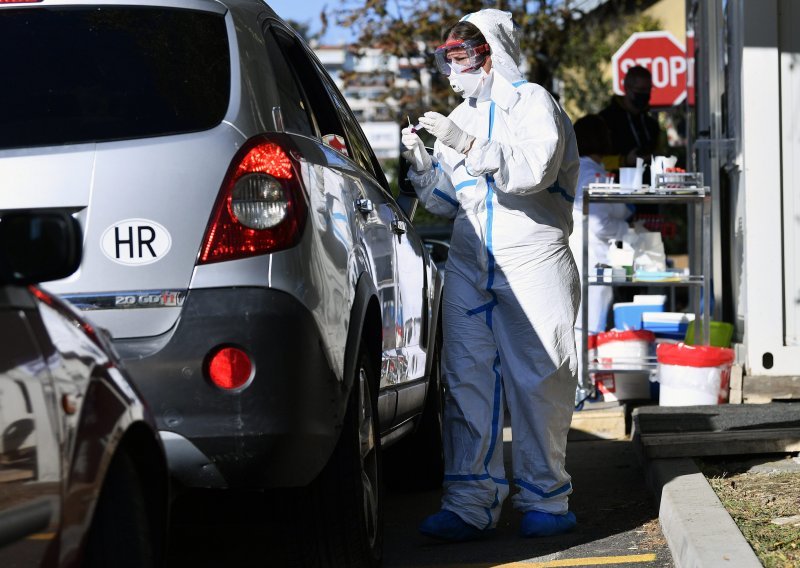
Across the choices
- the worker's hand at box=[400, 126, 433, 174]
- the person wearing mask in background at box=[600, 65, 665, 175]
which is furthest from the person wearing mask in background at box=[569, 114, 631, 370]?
the worker's hand at box=[400, 126, 433, 174]

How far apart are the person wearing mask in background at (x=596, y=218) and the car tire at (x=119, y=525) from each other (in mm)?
6693

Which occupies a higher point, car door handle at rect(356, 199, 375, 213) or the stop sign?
the stop sign

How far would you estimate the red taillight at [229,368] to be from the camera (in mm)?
3812

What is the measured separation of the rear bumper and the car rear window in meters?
0.54

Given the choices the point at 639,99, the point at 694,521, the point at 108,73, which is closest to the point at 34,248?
the point at 108,73

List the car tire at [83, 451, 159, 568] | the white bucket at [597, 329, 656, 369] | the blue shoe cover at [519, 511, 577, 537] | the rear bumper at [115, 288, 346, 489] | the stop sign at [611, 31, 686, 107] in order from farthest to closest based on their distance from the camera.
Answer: the stop sign at [611, 31, 686, 107]
the white bucket at [597, 329, 656, 369]
the blue shoe cover at [519, 511, 577, 537]
the rear bumper at [115, 288, 346, 489]
the car tire at [83, 451, 159, 568]

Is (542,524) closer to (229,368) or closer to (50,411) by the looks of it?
(229,368)

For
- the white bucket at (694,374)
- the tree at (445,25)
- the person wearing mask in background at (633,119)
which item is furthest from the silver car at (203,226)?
the tree at (445,25)

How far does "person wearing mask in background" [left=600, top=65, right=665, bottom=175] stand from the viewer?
11.5 meters

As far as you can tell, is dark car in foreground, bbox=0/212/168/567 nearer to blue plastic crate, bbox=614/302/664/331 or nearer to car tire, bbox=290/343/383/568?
car tire, bbox=290/343/383/568

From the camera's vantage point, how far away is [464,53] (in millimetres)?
5762

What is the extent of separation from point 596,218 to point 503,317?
520 cm

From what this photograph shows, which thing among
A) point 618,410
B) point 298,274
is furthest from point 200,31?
point 618,410

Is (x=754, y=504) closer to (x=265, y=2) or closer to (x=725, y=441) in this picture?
(x=725, y=441)
